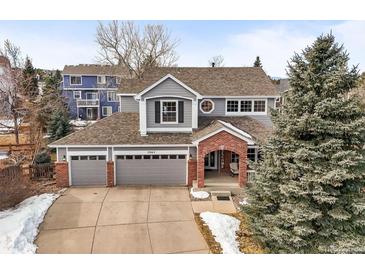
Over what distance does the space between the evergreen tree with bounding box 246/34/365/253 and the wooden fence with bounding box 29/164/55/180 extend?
42.6ft

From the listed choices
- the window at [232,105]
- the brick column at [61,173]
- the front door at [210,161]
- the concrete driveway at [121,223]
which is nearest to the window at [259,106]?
the window at [232,105]

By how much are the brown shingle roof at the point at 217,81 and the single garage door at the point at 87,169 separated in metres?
5.37

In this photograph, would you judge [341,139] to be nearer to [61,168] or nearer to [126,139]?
[126,139]

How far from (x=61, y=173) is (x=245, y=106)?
12.3m

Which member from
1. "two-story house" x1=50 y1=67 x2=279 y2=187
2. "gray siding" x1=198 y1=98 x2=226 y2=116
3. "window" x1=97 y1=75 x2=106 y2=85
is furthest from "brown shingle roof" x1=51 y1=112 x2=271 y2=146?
"window" x1=97 y1=75 x2=106 y2=85

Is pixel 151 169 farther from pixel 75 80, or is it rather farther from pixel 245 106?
pixel 75 80

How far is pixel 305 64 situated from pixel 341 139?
8.91ft

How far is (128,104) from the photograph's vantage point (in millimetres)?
18500

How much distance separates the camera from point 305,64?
29.2 feet

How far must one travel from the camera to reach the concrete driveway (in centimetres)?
923

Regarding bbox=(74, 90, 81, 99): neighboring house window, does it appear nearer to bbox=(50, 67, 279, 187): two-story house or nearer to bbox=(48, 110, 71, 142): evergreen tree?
bbox=(48, 110, 71, 142): evergreen tree

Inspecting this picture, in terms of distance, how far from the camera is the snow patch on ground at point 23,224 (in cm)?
859

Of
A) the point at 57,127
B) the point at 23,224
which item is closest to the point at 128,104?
the point at 57,127

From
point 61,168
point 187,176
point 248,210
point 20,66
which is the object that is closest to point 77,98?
point 20,66
